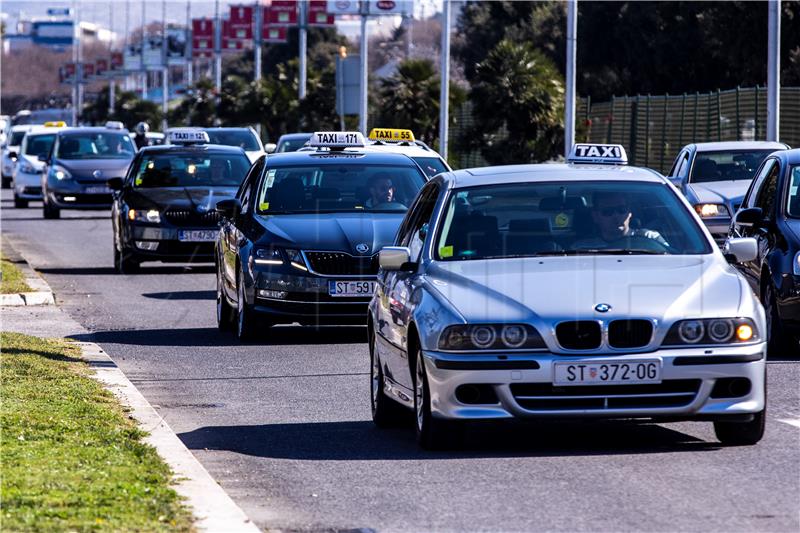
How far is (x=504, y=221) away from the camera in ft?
32.8

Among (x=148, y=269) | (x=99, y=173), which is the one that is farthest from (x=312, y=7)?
(x=148, y=269)

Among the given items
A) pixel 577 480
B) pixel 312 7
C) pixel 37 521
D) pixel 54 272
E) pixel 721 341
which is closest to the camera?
pixel 37 521

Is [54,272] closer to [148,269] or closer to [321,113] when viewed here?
[148,269]

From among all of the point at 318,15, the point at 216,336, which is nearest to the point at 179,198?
the point at 216,336

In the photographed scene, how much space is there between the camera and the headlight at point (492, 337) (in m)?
8.87

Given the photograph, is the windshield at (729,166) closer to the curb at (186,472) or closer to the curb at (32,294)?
the curb at (32,294)

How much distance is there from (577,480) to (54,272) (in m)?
17.1

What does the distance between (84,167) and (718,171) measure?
17.6m

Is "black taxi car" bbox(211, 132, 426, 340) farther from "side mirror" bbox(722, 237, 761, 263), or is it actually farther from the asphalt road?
"side mirror" bbox(722, 237, 761, 263)

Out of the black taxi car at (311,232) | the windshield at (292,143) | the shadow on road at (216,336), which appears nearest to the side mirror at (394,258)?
the black taxi car at (311,232)

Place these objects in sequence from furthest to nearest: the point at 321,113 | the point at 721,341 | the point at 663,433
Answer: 1. the point at 321,113
2. the point at 663,433
3. the point at 721,341

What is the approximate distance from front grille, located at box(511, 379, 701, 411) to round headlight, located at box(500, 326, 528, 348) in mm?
193

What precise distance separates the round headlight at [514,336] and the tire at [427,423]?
0.49m

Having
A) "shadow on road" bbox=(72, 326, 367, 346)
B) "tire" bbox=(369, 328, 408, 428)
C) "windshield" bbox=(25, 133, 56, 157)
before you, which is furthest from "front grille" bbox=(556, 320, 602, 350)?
"windshield" bbox=(25, 133, 56, 157)
